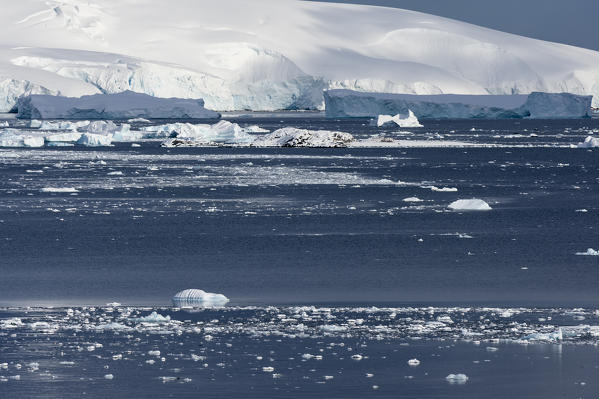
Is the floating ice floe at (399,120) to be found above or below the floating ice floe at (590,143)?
above

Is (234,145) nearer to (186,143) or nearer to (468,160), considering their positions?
(186,143)

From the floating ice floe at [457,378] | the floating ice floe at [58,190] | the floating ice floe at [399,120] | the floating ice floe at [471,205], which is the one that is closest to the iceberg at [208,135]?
the floating ice floe at [399,120]

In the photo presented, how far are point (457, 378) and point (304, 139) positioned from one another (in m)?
42.4

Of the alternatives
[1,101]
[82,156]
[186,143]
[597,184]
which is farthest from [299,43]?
[597,184]

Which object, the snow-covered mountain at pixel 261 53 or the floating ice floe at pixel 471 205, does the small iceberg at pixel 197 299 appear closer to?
the floating ice floe at pixel 471 205

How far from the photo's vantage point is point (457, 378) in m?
9.43

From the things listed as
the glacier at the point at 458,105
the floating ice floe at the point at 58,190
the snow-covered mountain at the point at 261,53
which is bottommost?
the floating ice floe at the point at 58,190

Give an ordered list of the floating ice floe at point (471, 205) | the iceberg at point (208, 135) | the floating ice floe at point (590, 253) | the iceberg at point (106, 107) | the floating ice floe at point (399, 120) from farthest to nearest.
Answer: the iceberg at point (106, 107) → the floating ice floe at point (399, 120) → the iceberg at point (208, 135) → the floating ice floe at point (471, 205) → the floating ice floe at point (590, 253)

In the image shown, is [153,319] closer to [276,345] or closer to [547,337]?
[276,345]

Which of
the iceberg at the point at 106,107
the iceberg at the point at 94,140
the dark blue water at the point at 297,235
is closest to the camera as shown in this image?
the dark blue water at the point at 297,235

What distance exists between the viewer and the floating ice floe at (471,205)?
2439 cm

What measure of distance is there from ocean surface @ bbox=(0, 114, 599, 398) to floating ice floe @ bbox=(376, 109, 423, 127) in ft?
123

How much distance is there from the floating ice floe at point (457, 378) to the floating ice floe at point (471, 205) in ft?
49.5

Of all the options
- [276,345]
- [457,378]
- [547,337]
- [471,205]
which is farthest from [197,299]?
[471,205]
